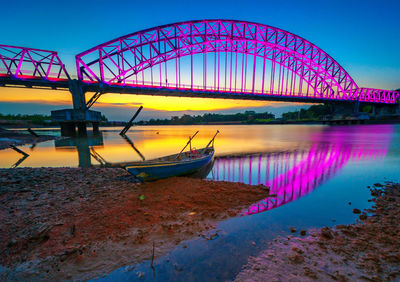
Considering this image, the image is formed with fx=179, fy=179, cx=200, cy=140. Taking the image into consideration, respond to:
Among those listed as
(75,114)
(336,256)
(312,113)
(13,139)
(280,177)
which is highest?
(312,113)

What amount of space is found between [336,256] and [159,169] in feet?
18.5

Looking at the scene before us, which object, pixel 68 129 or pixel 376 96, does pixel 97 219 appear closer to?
pixel 68 129

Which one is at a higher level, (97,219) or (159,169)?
(159,169)

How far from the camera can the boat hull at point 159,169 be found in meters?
6.56

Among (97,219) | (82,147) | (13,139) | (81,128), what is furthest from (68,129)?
(97,219)

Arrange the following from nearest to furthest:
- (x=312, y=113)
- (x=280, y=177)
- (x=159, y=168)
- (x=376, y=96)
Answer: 1. (x=159, y=168)
2. (x=280, y=177)
3. (x=376, y=96)
4. (x=312, y=113)

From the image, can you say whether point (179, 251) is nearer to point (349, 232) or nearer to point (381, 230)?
point (349, 232)

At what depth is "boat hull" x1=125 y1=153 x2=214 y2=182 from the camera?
656 centimetres

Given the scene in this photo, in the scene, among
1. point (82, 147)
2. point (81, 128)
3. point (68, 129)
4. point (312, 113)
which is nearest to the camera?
point (82, 147)

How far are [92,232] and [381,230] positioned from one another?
638 centimetres

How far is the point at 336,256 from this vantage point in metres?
3.22

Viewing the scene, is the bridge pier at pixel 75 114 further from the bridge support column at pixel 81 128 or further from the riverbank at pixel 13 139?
the riverbank at pixel 13 139

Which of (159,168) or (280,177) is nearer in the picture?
(159,168)

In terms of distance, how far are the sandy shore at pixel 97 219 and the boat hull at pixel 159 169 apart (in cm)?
32
